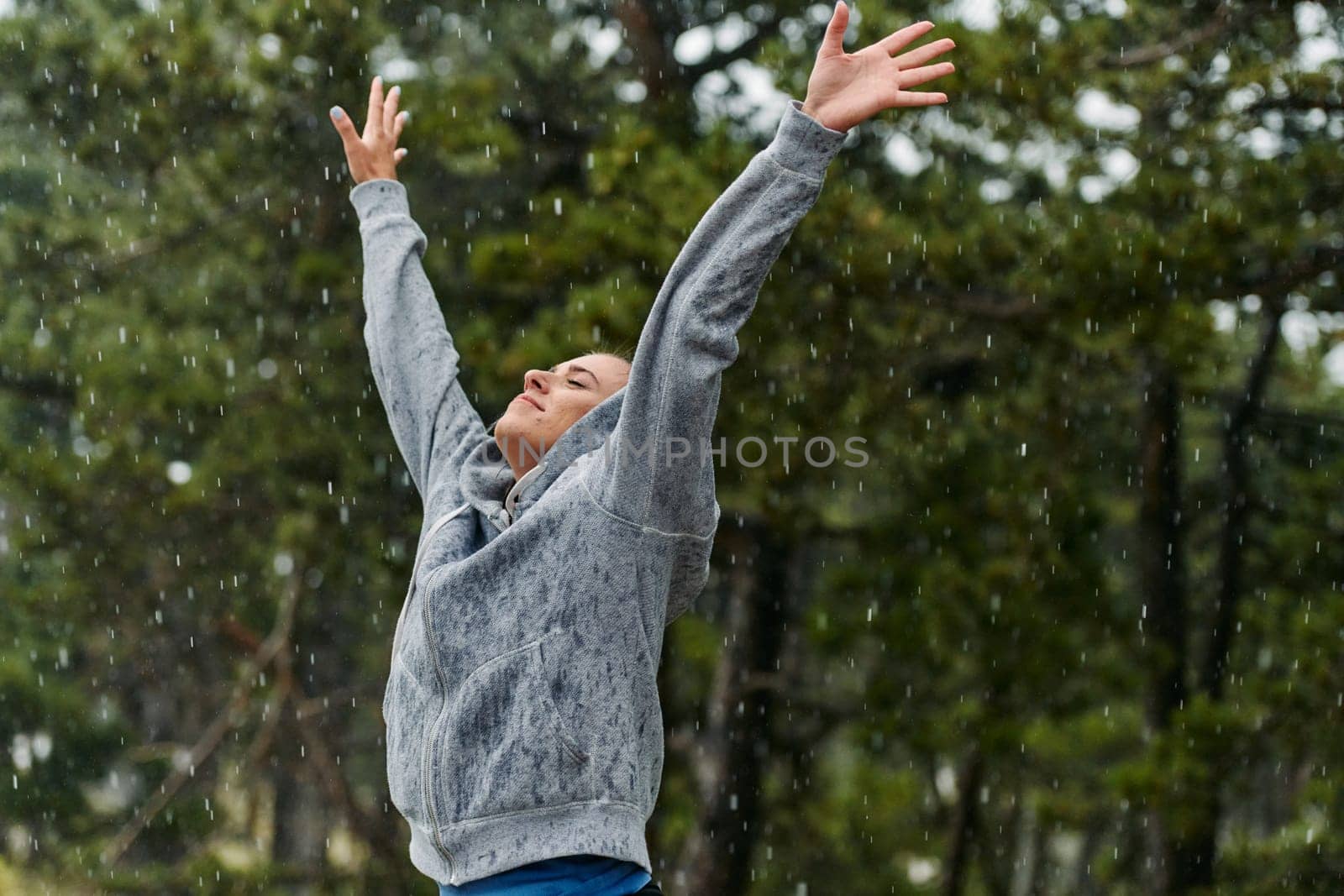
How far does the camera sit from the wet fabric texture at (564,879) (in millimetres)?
1475

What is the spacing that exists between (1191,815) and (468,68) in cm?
512

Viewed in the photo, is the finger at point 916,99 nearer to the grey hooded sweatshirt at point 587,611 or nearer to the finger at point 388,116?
the grey hooded sweatshirt at point 587,611

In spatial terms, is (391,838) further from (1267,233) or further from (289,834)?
(289,834)

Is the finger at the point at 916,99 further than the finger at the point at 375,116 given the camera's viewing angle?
No

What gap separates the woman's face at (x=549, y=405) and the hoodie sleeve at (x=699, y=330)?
18cm

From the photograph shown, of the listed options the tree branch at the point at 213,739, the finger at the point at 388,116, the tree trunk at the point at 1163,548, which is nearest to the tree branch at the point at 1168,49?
the tree trunk at the point at 1163,548

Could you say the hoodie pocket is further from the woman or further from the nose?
the nose

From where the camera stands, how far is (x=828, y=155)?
5.01 feet

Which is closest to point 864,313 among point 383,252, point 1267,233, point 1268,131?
point 1267,233

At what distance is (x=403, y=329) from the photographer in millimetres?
1987

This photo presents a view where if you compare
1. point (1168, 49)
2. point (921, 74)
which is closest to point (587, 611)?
point (921, 74)

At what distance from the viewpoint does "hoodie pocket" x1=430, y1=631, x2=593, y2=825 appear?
146cm

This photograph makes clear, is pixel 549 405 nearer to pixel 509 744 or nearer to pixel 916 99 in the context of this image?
pixel 509 744

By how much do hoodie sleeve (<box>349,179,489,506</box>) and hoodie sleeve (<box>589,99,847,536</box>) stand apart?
41 cm
